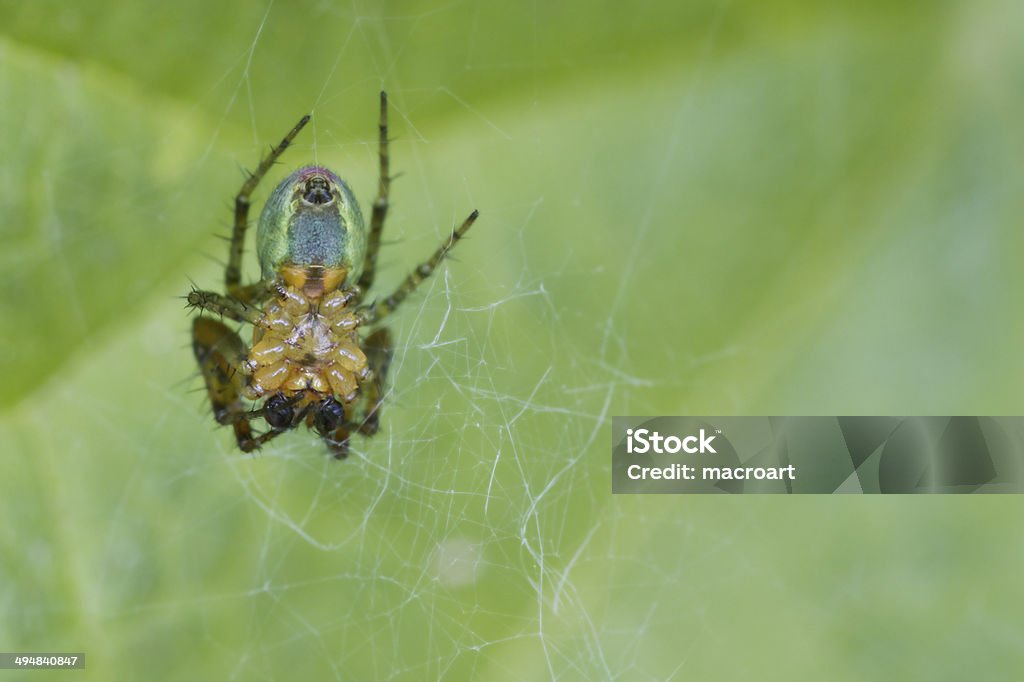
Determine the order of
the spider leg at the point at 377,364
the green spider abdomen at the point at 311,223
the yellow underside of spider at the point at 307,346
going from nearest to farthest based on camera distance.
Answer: the green spider abdomen at the point at 311,223 < the yellow underside of spider at the point at 307,346 < the spider leg at the point at 377,364

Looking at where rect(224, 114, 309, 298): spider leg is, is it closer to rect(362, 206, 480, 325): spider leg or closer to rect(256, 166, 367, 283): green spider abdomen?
rect(256, 166, 367, 283): green spider abdomen

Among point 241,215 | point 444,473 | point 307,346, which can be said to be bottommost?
point 444,473

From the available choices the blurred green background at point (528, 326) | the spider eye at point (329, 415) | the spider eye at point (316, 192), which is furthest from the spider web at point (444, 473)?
the spider eye at point (316, 192)

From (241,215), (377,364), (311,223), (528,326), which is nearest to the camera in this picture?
(311,223)

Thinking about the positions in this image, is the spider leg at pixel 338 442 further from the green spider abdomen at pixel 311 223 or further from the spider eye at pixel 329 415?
the green spider abdomen at pixel 311 223

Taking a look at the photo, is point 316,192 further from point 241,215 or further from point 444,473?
point 444,473

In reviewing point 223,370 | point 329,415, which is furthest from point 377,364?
point 223,370

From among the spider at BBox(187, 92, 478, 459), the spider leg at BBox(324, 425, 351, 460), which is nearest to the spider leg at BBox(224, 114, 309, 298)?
the spider at BBox(187, 92, 478, 459)
